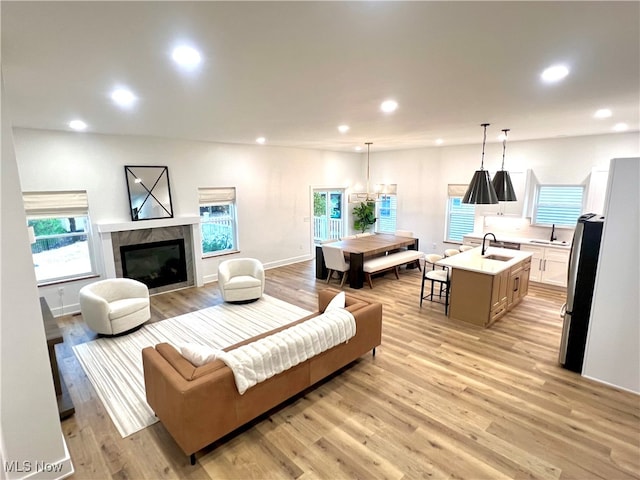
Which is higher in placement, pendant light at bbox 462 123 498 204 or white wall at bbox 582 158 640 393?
pendant light at bbox 462 123 498 204

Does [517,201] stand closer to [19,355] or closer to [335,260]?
[335,260]

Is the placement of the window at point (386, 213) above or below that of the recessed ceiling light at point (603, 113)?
below

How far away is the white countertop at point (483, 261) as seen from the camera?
185 inches

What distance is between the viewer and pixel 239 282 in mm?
5641

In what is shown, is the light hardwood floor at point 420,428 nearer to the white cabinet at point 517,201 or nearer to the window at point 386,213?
the white cabinet at point 517,201

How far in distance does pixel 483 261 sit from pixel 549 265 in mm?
2417

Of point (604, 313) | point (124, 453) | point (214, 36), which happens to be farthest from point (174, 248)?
point (604, 313)

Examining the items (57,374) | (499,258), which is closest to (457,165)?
(499,258)

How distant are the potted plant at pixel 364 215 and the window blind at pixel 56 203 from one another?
21.6 ft

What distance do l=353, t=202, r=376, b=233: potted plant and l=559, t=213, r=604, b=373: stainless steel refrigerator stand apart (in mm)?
6166

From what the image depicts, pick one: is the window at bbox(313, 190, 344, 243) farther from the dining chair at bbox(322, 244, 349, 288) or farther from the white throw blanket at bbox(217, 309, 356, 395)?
the white throw blanket at bbox(217, 309, 356, 395)

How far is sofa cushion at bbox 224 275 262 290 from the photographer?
562cm

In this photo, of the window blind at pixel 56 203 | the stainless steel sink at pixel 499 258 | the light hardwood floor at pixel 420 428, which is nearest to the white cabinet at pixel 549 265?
the stainless steel sink at pixel 499 258

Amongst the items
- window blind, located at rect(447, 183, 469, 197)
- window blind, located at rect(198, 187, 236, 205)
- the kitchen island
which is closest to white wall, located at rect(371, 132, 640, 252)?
window blind, located at rect(447, 183, 469, 197)
